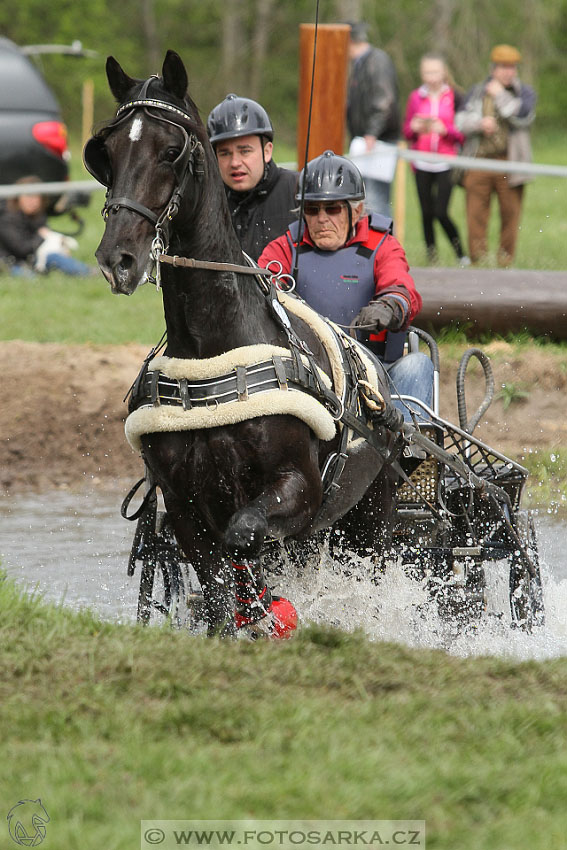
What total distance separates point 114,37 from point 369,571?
35.3m

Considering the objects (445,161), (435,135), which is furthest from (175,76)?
(435,135)

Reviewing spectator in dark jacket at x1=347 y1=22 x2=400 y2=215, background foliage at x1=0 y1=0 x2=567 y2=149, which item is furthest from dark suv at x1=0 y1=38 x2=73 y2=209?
background foliage at x1=0 y1=0 x2=567 y2=149

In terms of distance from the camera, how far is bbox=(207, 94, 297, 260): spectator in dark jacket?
569 centimetres

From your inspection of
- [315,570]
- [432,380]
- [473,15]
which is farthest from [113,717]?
[473,15]

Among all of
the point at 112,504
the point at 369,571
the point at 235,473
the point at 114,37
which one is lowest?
the point at 112,504

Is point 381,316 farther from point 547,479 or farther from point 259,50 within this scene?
point 259,50

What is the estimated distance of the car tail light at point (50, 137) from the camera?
15453 mm

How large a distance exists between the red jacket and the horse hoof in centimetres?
136

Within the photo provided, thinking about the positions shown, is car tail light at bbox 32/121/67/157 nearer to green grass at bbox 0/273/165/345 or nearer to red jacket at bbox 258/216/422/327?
green grass at bbox 0/273/165/345

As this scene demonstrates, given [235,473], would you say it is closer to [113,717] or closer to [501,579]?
[113,717]

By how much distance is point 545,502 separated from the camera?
807cm

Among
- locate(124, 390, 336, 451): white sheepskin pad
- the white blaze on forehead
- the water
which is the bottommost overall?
the water

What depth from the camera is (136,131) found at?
3.90 meters

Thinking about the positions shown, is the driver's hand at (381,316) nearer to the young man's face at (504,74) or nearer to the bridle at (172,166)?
the bridle at (172,166)
